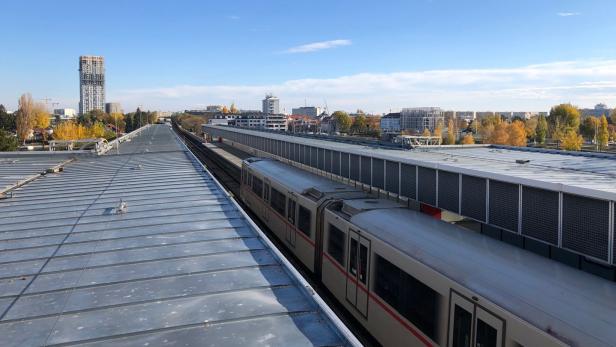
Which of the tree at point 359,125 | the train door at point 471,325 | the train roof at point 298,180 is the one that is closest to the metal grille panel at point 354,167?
the train roof at point 298,180

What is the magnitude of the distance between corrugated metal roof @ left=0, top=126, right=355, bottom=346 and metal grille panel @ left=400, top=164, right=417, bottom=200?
6.70m

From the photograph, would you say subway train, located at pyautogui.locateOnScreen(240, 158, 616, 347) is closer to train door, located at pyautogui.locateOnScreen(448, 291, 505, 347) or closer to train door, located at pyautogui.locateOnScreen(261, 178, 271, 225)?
train door, located at pyautogui.locateOnScreen(448, 291, 505, 347)

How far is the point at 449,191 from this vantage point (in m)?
14.5

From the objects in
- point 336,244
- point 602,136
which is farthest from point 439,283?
point 602,136

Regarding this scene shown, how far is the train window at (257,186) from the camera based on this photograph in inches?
882

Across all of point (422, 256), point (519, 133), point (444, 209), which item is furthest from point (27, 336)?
point (519, 133)

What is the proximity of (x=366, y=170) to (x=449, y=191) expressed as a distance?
673 cm

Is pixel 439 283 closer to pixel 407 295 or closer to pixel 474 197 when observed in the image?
pixel 407 295

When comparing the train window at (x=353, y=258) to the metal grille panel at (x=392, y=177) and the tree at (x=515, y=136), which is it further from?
the tree at (x=515, y=136)

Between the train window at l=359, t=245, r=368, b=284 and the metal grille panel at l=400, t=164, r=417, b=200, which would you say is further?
the metal grille panel at l=400, t=164, r=417, b=200

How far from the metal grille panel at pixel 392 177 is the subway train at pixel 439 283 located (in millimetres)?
3255

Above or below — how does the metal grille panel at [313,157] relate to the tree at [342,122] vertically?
below

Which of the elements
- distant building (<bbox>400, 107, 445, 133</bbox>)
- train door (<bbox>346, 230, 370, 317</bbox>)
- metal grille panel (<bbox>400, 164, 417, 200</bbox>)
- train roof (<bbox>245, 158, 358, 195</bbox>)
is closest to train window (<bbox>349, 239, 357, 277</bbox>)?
train door (<bbox>346, 230, 370, 317</bbox>)

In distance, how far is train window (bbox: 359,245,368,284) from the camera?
36.4ft
